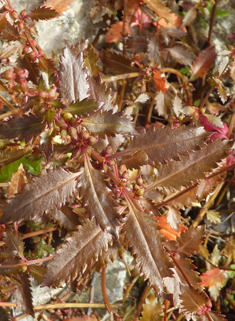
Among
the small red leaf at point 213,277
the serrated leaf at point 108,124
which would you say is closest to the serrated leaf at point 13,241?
the serrated leaf at point 108,124

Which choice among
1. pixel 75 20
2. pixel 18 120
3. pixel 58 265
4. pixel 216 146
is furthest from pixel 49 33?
pixel 58 265

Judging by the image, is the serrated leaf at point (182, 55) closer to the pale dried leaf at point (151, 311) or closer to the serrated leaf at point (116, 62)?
the serrated leaf at point (116, 62)

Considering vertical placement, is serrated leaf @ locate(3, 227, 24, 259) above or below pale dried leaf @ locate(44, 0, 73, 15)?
below

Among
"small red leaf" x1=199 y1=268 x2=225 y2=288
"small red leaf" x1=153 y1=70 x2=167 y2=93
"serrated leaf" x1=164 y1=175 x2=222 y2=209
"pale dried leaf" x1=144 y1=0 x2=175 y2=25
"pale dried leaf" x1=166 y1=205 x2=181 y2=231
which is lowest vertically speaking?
"small red leaf" x1=199 y1=268 x2=225 y2=288

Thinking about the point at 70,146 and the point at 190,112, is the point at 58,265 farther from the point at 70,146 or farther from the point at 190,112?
the point at 190,112

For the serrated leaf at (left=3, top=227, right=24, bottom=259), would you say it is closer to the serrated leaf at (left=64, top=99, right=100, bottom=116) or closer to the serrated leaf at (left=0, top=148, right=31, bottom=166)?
the serrated leaf at (left=0, top=148, right=31, bottom=166)

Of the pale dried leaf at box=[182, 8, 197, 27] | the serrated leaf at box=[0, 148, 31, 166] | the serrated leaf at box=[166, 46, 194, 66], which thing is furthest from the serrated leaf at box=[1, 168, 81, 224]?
the pale dried leaf at box=[182, 8, 197, 27]

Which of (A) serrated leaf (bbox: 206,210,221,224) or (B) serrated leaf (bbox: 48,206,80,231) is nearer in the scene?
(B) serrated leaf (bbox: 48,206,80,231)

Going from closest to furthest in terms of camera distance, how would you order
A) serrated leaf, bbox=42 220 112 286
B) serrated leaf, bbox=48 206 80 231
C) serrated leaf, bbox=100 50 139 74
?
serrated leaf, bbox=42 220 112 286 < serrated leaf, bbox=48 206 80 231 < serrated leaf, bbox=100 50 139 74
